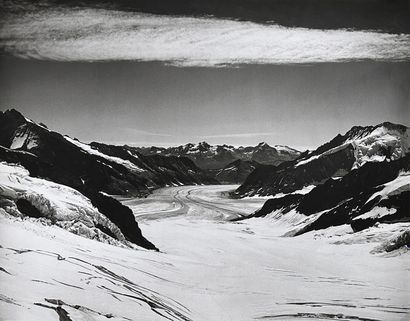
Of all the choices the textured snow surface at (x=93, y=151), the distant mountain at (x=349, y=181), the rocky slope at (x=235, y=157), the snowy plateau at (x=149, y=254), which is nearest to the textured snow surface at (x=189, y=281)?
the snowy plateau at (x=149, y=254)

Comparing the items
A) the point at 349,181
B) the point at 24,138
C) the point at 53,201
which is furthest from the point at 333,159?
the point at 24,138

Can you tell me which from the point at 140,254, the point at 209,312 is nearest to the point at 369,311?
the point at 209,312

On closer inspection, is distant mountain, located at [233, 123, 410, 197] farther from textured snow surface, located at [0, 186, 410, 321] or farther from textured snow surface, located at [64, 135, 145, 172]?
textured snow surface, located at [64, 135, 145, 172]

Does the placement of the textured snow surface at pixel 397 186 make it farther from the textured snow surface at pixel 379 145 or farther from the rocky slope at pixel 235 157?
the rocky slope at pixel 235 157

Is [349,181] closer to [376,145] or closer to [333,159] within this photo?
[333,159]

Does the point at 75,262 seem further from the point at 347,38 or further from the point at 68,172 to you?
the point at 347,38

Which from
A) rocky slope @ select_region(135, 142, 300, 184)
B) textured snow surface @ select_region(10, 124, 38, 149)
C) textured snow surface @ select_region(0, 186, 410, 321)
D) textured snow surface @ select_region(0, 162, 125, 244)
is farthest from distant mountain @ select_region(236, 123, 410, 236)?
textured snow surface @ select_region(10, 124, 38, 149)
